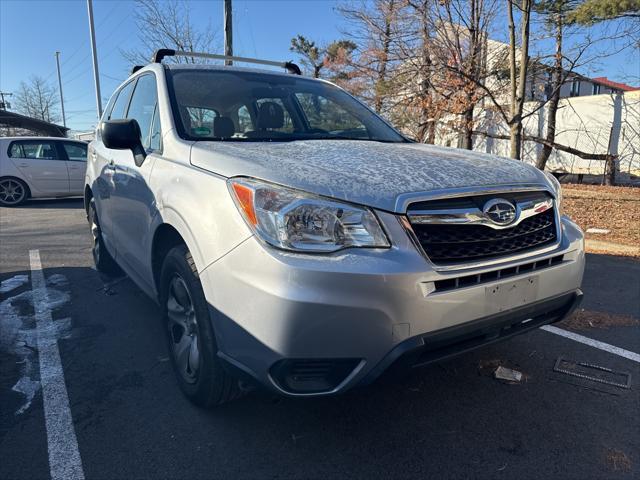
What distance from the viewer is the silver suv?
68.7 inches

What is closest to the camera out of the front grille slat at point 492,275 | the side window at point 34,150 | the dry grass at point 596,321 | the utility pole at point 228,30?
the front grille slat at point 492,275

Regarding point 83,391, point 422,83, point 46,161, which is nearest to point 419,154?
point 83,391

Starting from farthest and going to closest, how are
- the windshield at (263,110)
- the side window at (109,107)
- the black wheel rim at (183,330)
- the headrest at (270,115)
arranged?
the side window at (109,107)
the headrest at (270,115)
the windshield at (263,110)
the black wheel rim at (183,330)

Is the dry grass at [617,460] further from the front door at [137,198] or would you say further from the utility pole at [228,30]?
the utility pole at [228,30]

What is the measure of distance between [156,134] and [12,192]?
1070cm

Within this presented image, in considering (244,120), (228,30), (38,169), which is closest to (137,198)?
(244,120)

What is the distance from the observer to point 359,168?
6.79 feet

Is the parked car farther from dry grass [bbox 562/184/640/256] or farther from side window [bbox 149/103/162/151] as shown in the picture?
dry grass [bbox 562/184/640/256]

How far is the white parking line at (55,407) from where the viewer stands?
6.79 feet

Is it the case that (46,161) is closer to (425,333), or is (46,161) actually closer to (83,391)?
(83,391)

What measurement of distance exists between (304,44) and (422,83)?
20.4 m

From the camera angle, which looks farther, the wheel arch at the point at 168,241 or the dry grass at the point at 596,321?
the dry grass at the point at 596,321

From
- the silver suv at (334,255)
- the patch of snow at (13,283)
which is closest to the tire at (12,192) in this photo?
the patch of snow at (13,283)

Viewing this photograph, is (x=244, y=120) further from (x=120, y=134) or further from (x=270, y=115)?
(x=120, y=134)
